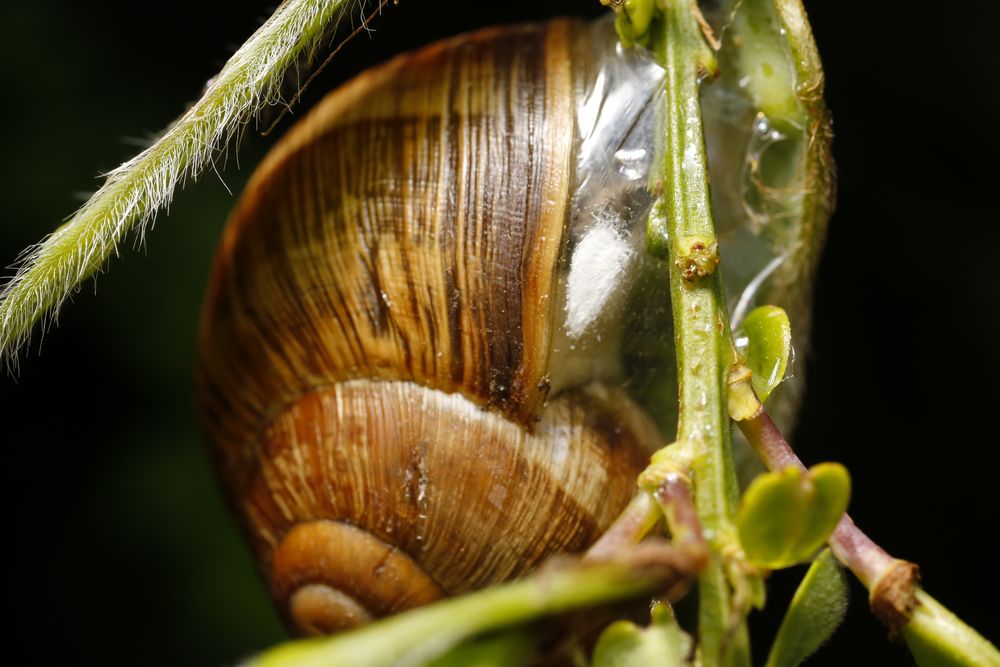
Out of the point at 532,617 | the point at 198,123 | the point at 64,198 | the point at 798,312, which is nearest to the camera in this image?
the point at 532,617

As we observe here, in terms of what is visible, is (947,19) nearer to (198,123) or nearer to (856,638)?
(856,638)

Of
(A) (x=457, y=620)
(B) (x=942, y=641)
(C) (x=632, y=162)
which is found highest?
(C) (x=632, y=162)

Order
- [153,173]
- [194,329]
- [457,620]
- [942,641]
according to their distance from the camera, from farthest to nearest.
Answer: [194,329] < [153,173] < [942,641] < [457,620]

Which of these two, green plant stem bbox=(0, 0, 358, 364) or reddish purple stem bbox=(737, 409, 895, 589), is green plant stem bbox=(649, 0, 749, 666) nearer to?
reddish purple stem bbox=(737, 409, 895, 589)

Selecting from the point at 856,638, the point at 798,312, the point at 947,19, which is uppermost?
the point at 947,19

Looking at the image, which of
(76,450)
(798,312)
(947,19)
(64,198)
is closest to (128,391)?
(76,450)

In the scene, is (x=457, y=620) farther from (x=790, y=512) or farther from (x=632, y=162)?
(x=632, y=162)

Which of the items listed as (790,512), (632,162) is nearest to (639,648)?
(790,512)
